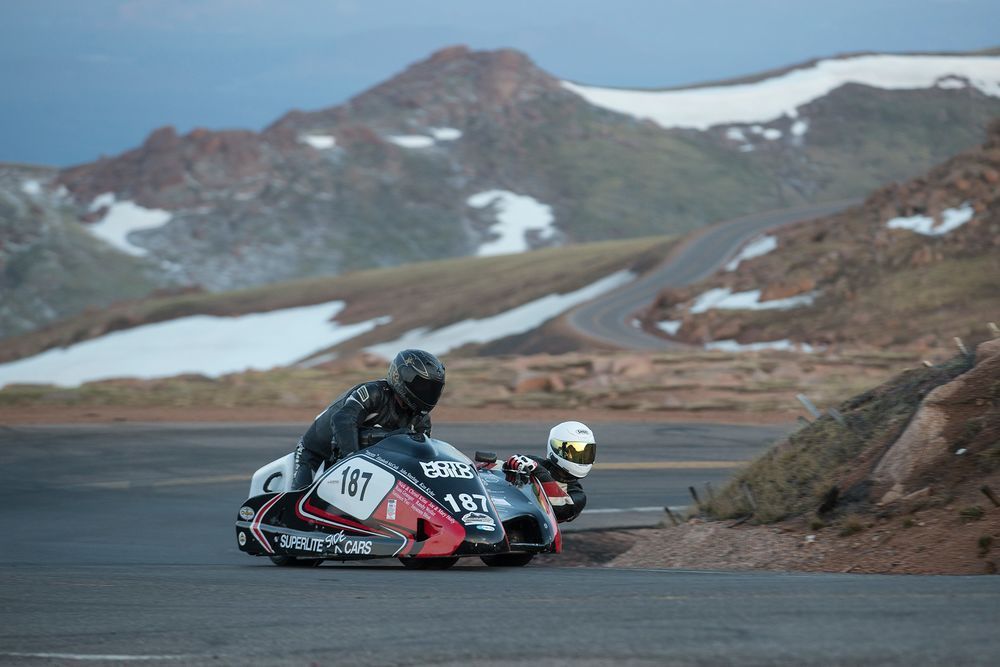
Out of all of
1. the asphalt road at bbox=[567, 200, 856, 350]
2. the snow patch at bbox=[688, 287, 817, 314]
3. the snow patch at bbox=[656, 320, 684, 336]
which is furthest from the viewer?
the snow patch at bbox=[656, 320, 684, 336]

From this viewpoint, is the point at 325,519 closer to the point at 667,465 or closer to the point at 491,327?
the point at 667,465

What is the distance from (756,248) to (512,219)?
7225 cm

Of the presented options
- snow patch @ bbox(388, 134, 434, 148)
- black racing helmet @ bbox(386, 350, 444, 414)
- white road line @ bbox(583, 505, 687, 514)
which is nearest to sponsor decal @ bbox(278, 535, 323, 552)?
black racing helmet @ bbox(386, 350, 444, 414)

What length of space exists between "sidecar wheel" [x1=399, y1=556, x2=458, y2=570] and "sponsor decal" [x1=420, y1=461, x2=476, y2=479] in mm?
659

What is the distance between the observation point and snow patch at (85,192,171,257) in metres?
140

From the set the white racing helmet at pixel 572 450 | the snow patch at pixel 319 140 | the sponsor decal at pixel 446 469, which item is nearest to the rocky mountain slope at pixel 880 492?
the white racing helmet at pixel 572 450

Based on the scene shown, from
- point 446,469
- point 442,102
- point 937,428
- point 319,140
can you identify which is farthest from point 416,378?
point 442,102

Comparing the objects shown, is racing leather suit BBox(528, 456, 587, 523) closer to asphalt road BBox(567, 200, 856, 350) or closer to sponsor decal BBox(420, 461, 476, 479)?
sponsor decal BBox(420, 461, 476, 479)

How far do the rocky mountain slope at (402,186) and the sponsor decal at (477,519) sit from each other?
115 m

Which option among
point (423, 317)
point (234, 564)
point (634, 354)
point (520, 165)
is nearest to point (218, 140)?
point (520, 165)

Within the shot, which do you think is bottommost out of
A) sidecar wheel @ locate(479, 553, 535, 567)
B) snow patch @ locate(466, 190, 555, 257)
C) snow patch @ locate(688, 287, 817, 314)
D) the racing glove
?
sidecar wheel @ locate(479, 553, 535, 567)

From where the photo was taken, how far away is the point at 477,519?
31.8ft

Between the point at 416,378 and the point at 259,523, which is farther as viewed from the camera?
the point at 259,523

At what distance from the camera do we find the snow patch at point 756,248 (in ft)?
269
